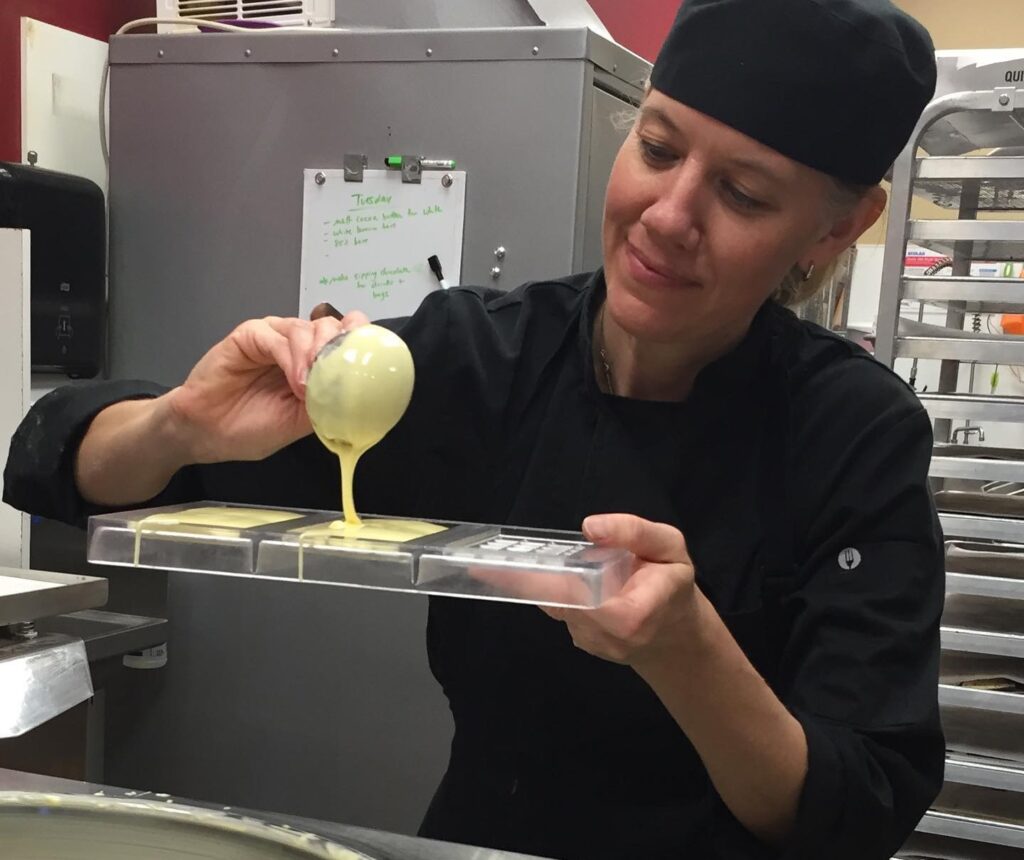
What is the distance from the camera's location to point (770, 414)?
3.45 ft

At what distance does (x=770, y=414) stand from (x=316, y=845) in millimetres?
592

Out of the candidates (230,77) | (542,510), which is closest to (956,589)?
(542,510)

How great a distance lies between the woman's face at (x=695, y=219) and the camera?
90cm

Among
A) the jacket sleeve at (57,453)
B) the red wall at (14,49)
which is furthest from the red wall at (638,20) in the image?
the jacket sleeve at (57,453)

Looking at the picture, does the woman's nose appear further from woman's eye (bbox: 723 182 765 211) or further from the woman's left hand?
the woman's left hand

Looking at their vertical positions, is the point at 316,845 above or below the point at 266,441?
below

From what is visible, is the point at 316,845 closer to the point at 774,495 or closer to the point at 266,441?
the point at 266,441

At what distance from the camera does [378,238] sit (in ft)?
6.37

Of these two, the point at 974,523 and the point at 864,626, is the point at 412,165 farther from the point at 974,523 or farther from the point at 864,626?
the point at 864,626

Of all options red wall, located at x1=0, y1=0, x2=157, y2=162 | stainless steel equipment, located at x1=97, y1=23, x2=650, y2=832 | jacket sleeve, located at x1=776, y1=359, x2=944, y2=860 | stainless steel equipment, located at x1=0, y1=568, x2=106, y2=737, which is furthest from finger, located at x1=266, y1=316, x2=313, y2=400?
red wall, located at x1=0, y1=0, x2=157, y2=162

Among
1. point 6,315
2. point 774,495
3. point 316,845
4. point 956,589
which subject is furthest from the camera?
point 6,315

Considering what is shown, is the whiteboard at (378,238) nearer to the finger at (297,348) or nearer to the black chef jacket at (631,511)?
the black chef jacket at (631,511)

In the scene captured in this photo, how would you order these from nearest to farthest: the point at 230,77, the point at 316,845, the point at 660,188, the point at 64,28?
the point at 316,845, the point at 660,188, the point at 230,77, the point at 64,28

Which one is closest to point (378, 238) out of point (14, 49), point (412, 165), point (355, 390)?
point (412, 165)
